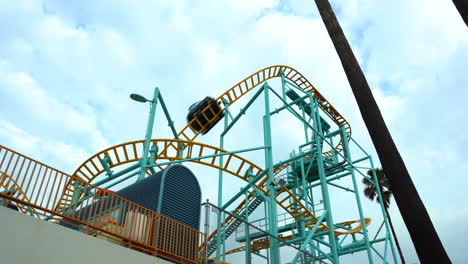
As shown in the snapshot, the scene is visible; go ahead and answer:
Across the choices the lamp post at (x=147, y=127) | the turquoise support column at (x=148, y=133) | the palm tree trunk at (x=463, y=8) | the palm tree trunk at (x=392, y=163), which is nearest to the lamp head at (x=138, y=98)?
the lamp post at (x=147, y=127)

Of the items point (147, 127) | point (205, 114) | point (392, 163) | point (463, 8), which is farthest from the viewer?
point (205, 114)

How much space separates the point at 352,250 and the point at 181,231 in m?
13.2

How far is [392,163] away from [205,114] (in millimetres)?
15657

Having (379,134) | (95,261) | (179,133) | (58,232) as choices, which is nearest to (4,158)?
(58,232)

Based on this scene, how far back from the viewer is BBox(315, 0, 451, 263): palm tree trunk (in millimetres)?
5695

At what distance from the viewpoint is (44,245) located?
5.92 meters

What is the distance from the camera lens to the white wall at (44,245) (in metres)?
5.52

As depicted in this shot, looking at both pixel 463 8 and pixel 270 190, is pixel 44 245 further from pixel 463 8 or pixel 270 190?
pixel 463 8

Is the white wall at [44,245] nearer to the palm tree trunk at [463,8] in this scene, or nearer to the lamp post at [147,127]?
the lamp post at [147,127]

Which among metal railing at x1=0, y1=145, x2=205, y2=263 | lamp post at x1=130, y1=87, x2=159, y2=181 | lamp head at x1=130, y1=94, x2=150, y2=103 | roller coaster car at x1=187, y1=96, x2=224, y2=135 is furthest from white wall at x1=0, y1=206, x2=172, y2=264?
roller coaster car at x1=187, y1=96, x2=224, y2=135

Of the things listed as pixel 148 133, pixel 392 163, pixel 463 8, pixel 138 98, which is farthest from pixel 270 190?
pixel 463 8

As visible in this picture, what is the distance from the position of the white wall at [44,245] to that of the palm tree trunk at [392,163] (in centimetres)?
512

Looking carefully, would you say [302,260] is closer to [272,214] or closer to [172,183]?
[272,214]

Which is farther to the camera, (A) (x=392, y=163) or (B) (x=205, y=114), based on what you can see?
(B) (x=205, y=114)
